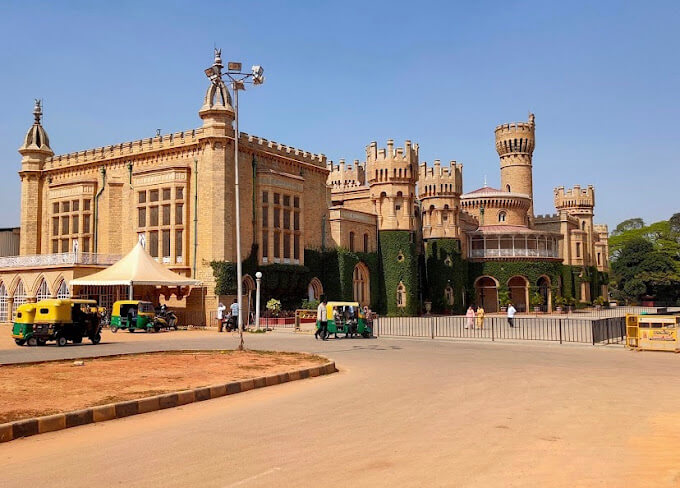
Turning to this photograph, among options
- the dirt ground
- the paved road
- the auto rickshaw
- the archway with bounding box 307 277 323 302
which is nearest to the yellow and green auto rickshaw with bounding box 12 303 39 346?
the auto rickshaw

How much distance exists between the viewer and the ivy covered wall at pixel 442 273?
52.8m

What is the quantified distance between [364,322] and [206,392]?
51.1 ft

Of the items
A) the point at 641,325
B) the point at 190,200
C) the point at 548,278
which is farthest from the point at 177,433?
the point at 548,278

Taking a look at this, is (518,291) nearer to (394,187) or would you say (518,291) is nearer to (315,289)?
(394,187)

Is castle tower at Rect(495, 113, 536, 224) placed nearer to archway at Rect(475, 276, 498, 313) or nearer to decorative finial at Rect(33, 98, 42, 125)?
archway at Rect(475, 276, 498, 313)

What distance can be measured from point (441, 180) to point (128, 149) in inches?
1053

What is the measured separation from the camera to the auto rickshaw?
21188mm

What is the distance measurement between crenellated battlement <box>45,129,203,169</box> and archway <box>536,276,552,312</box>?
112 ft

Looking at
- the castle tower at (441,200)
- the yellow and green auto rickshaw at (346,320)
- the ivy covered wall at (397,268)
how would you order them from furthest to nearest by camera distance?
the castle tower at (441,200) < the ivy covered wall at (397,268) < the yellow and green auto rickshaw at (346,320)

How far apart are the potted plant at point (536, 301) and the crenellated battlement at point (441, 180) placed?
11009 mm

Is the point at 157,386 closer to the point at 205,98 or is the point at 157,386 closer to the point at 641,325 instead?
the point at 641,325

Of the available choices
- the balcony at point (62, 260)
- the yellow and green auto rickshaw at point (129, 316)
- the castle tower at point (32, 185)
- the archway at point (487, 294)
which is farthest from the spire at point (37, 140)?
the archway at point (487, 294)

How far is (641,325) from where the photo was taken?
69.4 feet

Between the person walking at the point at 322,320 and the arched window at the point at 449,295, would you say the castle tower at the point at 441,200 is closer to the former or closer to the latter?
the arched window at the point at 449,295
